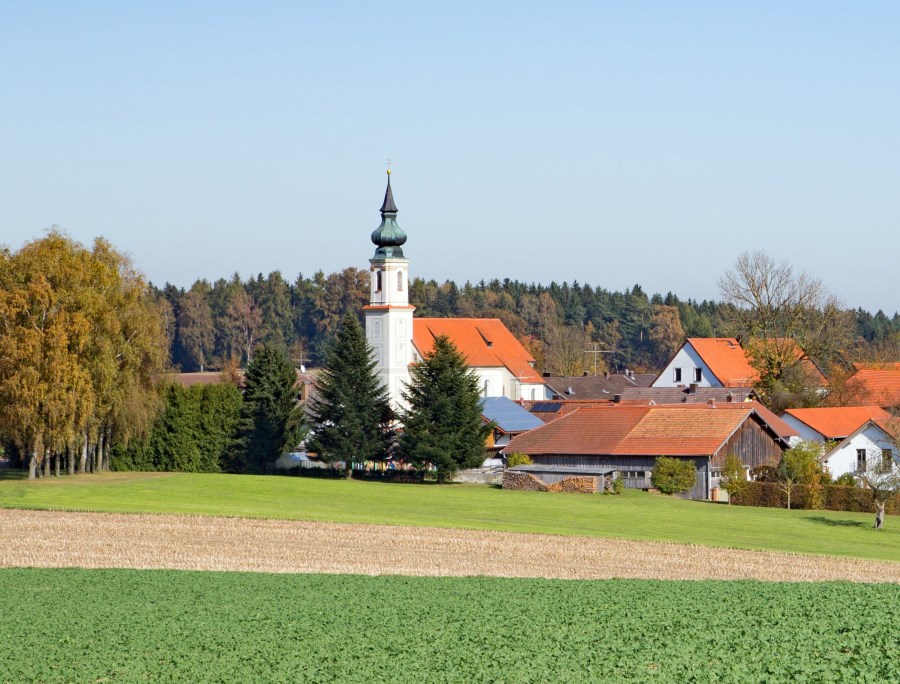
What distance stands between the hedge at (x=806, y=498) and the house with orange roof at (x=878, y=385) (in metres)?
22.1

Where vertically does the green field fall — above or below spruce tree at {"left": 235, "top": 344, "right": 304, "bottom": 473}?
below

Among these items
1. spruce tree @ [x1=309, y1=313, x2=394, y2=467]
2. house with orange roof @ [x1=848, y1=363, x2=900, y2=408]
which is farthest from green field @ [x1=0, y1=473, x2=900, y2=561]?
house with orange roof @ [x1=848, y1=363, x2=900, y2=408]

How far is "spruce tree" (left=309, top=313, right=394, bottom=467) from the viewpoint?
65.0 metres

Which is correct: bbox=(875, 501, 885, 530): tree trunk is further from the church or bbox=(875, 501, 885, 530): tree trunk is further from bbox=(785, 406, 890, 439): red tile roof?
the church

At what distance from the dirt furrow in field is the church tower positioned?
46681 mm

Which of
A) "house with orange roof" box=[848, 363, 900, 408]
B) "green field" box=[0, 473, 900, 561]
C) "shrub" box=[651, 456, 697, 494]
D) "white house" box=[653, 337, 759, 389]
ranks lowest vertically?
"green field" box=[0, 473, 900, 561]

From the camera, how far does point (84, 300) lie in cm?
5766

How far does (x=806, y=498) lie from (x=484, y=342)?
1973 inches

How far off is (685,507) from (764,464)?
994cm

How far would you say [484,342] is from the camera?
332ft

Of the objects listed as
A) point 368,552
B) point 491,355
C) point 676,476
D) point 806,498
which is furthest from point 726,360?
point 368,552

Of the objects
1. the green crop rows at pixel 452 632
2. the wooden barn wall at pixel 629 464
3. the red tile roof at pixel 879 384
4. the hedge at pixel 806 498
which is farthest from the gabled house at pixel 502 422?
the green crop rows at pixel 452 632

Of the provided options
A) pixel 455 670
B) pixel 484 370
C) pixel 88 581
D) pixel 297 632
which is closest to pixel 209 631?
pixel 297 632

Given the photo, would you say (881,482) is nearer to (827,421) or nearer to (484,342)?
(827,421)
